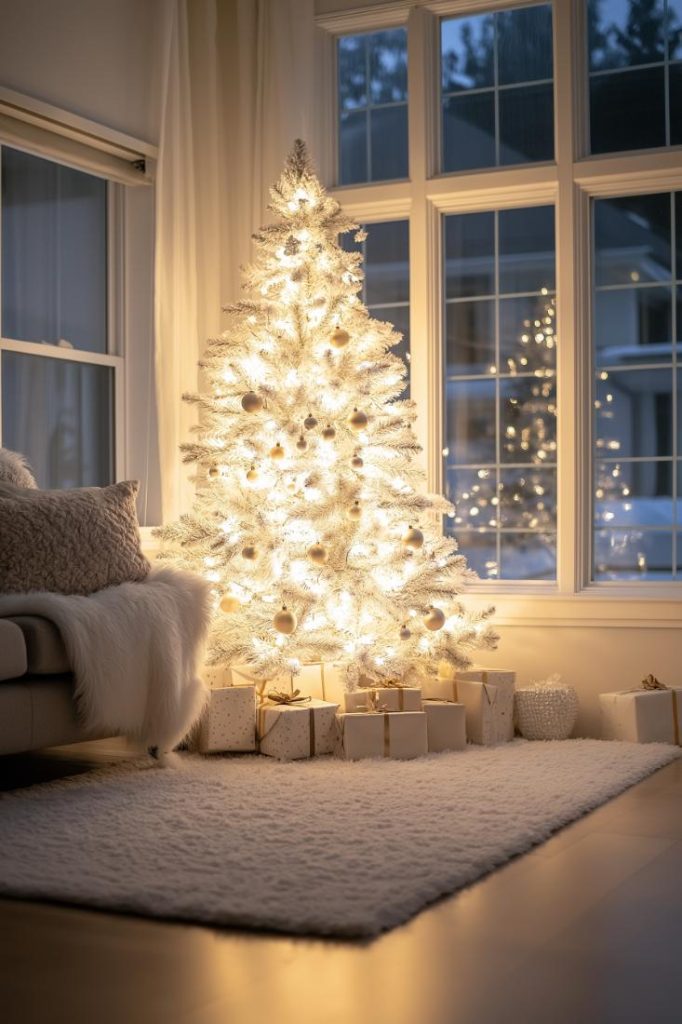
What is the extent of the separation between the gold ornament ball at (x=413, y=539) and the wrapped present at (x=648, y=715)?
0.90m

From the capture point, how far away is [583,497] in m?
5.21

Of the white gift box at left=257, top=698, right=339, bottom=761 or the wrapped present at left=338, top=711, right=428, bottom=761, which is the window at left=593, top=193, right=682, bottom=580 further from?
the white gift box at left=257, top=698, right=339, bottom=761

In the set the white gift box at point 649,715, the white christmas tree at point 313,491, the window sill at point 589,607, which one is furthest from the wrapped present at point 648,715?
the white christmas tree at point 313,491

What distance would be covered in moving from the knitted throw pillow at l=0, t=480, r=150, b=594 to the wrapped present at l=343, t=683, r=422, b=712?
0.84 m

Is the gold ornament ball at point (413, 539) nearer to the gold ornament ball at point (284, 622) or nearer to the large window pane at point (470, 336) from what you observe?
the gold ornament ball at point (284, 622)

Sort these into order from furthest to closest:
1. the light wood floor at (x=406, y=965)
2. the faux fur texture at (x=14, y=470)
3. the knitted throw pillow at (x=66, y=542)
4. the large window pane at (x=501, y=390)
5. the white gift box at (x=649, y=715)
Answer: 1. the large window pane at (x=501, y=390)
2. the white gift box at (x=649, y=715)
3. the faux fur texture at (x=14, y=470)
4. the knitted throw pillow at (x=66, y=542)
5. the light wood floor at (x=406, y=965)

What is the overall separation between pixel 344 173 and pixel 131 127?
3.11ft

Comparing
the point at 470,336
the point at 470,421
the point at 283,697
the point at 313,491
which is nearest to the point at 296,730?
the point at 283,697

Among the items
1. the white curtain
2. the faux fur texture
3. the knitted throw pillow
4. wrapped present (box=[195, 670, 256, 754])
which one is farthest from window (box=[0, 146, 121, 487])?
wrapped present (box=[195, 670, 256, 754])

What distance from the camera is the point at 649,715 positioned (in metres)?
4.69

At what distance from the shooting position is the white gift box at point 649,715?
184 inches

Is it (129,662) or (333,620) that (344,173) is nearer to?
(333,620)

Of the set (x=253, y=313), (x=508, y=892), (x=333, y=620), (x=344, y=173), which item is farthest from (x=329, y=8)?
(x=508, y=892)

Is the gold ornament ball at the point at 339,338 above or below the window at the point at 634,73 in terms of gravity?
below
